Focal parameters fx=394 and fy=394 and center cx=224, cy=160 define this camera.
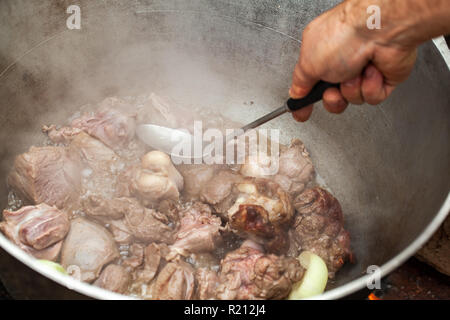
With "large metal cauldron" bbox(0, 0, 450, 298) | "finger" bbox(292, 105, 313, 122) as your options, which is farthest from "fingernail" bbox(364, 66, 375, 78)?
"large metal cauldron" bbox(0, 0, 450, 298)

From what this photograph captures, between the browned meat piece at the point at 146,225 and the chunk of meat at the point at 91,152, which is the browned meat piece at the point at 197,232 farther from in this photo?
the chunk of meat at the point at 91,152

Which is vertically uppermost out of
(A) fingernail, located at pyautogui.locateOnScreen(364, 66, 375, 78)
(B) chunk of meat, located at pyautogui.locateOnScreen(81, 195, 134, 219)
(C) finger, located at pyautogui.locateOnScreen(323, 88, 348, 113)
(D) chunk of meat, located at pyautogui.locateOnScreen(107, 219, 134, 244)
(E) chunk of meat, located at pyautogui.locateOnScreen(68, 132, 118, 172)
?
(A) fingernail, located at pyautogui.locateOnScreen(364, 66, 375, 78)

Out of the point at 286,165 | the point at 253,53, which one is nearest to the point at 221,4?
the point at 253,53

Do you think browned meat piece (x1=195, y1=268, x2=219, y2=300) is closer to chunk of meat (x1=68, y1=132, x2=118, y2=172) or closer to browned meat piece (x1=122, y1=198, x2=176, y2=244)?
browned meat piece (x1=122, y1=198, x2=176, y2=244)

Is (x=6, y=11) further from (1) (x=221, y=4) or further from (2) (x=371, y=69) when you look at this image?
(2) (x=371, y=69)

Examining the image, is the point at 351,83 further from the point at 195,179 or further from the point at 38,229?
the point at 38,229

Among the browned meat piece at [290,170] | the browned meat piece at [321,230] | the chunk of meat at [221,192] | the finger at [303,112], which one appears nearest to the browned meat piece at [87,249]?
the chunk of meat at [221,192]

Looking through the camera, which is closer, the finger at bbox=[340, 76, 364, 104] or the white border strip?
the finger at bbox=[340, 76, 364, 104]
